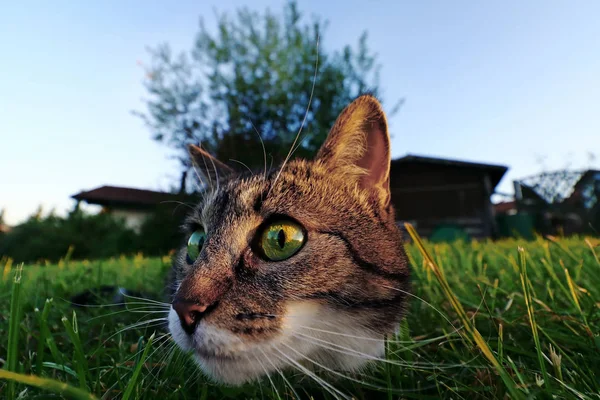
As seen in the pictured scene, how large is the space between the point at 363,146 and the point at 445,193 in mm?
15318

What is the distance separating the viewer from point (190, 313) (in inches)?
42.6

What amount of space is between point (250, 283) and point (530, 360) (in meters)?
0.96

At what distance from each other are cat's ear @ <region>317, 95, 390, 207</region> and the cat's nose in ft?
2.69

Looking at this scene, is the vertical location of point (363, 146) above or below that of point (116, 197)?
above

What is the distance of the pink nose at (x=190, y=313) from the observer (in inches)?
42.4

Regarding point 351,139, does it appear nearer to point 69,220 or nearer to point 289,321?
point 289,321

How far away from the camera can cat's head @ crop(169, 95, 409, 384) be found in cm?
109

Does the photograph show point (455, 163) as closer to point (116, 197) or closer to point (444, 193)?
point (444, 193)

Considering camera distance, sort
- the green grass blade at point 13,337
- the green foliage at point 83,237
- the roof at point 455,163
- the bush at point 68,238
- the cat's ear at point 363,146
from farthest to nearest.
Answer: the roof at point 455,163 < the bush at point 68,238 < the green foliage at point 83,237 < the cat's ear at point 363,146 < the green grass blade at point 13,337

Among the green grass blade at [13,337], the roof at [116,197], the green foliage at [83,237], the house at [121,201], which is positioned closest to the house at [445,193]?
the green foliage at [83,237]

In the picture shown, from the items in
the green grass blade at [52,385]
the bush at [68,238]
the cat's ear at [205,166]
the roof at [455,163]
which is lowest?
the bush at [68,238]

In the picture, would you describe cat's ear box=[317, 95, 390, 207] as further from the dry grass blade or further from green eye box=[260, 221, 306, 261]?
the dry grass blade

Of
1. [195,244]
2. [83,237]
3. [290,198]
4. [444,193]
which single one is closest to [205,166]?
[195,244]

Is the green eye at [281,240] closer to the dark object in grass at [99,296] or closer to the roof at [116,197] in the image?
the dark object in grass at [99,296]
